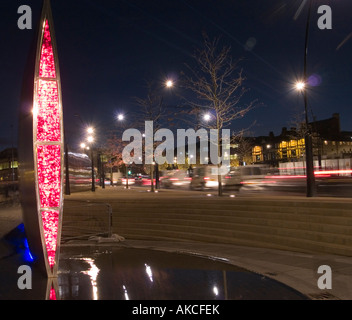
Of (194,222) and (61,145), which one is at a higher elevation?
(61,145)

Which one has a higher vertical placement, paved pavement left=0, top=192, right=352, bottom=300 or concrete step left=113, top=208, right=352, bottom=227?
concrete step left=113, top=208, right=352, bottom=227

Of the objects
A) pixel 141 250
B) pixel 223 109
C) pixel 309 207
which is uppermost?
pixel 223 109

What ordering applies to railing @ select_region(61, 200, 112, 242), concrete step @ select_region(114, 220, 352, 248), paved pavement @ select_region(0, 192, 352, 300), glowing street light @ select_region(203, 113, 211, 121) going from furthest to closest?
glowing street light @ select_region(203, 113, 211, 121) → railing @ select_region(61, 200, 112, 242) → concrete step @ select_region(114, 220, 352, 248) → paved pavement @ select_region(0, 192, 352, 300)

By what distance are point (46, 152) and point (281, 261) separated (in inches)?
224

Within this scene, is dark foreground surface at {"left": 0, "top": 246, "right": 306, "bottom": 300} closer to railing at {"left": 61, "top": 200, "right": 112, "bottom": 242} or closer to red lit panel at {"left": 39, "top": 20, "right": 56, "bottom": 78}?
railing at {"left": 61, "top": 200, "right": 112, "bottom": 242}

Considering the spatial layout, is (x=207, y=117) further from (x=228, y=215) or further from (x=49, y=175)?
(x=49, y=175)

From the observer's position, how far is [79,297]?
22.6ft

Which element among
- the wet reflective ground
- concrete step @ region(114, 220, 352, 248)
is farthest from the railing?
the wet reflective ground

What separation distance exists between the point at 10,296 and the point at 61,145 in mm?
2952

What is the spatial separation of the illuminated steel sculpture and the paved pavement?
3820 mm

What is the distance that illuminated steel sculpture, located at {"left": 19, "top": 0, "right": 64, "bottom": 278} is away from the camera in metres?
7.89
